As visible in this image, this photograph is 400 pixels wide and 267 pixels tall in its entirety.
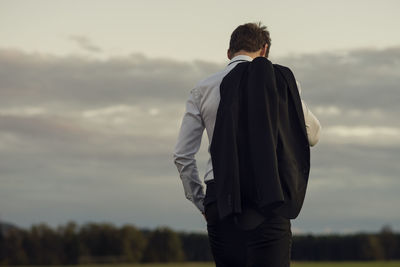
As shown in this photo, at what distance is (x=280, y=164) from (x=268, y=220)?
444mm

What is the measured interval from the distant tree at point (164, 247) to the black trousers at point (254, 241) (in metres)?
49.6

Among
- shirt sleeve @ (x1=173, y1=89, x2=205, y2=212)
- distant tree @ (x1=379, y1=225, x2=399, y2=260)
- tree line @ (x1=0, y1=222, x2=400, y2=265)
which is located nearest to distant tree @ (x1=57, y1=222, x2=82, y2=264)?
tree line @ (x1=0, y1=222, x2=400, y2=265)

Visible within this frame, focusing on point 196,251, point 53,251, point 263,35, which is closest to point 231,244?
point 263,35

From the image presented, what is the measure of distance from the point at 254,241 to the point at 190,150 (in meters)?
1.12

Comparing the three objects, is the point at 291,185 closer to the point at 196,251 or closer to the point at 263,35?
the point at 263,35

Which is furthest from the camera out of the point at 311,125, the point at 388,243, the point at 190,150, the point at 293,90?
the point at 388,243

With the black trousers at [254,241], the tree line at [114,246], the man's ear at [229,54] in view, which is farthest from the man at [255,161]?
the tree line at [114,246]

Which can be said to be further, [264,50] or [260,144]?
[264,50]

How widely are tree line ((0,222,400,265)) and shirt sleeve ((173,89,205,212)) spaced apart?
44873 millimetres

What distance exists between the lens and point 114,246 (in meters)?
58.1

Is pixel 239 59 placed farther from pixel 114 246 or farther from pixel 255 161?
pixel 114 246

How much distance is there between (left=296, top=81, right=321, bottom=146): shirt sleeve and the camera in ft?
15.3

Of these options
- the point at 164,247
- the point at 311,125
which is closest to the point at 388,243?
the point at 164,247

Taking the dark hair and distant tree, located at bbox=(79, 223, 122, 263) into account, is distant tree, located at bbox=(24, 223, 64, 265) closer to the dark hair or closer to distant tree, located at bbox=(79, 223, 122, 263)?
distant tree, located at bbox=(79, 223, 122, 263)
